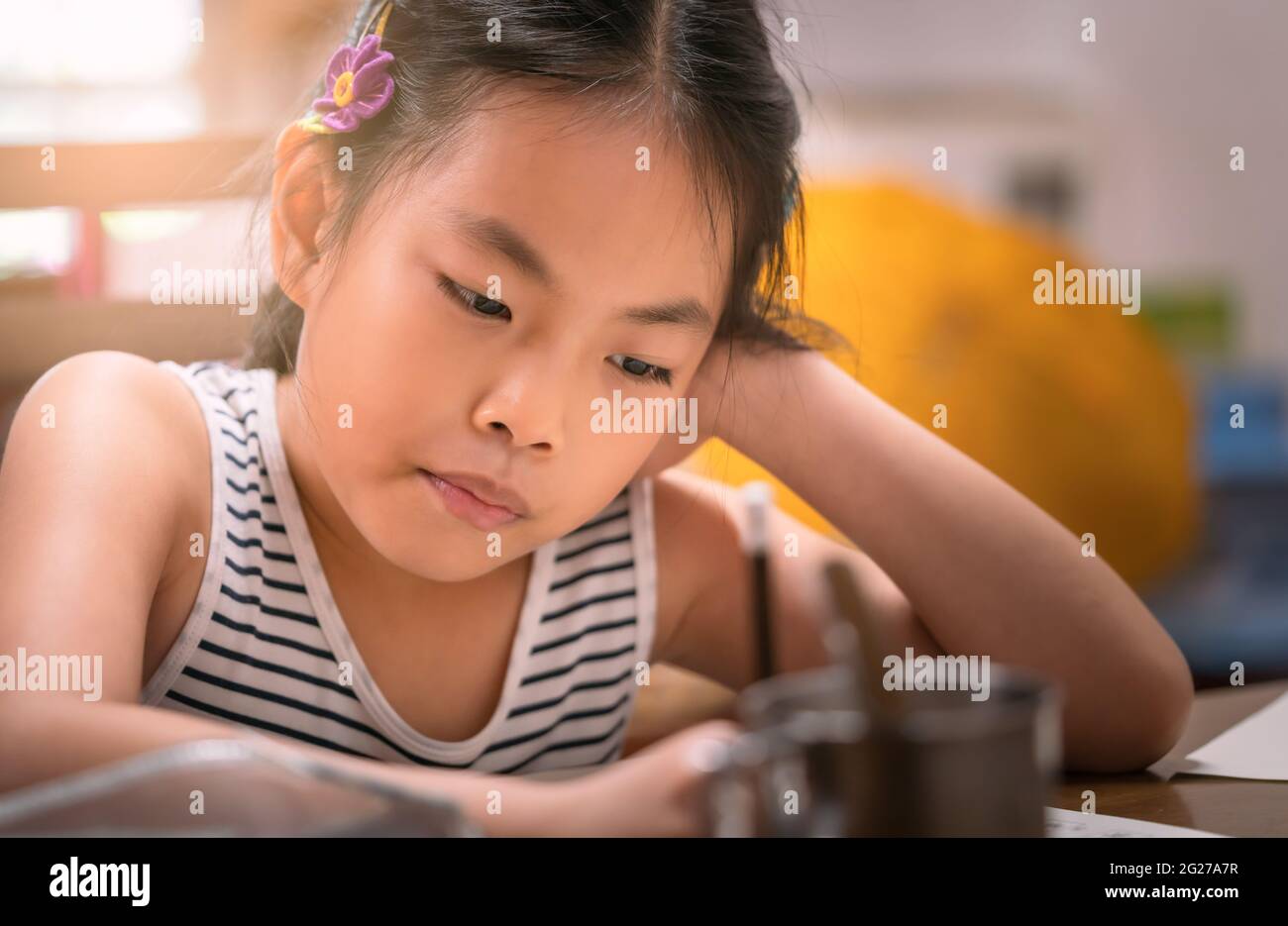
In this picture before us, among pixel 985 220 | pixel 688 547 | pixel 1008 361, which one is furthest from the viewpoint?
pixel 985 220

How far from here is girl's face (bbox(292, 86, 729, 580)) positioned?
463 millimetres

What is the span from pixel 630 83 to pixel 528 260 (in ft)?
0.32

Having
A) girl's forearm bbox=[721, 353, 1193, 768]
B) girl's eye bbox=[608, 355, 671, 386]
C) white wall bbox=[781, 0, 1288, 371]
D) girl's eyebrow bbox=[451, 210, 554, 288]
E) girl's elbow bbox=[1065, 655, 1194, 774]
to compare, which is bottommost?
girl's elbow bbox=[1065, 655, 1194, 774]

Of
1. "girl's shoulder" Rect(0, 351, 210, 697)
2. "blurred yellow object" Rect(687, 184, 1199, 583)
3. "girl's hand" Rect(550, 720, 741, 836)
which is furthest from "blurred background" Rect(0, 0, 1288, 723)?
"girl's hand" Rect(550, 720, 741, 836)

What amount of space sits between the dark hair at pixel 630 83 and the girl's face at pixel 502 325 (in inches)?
0.6

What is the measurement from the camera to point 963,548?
0.62 metres

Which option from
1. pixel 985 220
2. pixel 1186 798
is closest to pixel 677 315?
pixel 1186 798

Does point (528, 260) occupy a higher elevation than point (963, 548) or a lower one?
higher

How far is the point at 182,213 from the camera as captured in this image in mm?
831

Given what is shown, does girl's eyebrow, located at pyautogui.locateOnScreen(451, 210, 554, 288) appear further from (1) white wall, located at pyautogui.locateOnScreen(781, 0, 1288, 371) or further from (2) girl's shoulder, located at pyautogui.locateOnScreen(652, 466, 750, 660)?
(1) white wall, located at pyautogui.locateOnScreen(781, 0, 1288, 371)

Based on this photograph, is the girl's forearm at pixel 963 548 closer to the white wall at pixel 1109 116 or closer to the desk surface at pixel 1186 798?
the desk surface at pixel 1186 798

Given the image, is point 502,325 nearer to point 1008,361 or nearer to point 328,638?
point 328,638

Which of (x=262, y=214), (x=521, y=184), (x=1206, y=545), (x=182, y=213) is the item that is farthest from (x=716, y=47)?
(x=1206, y=545)

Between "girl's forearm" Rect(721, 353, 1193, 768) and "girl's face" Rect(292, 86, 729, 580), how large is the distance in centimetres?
13
